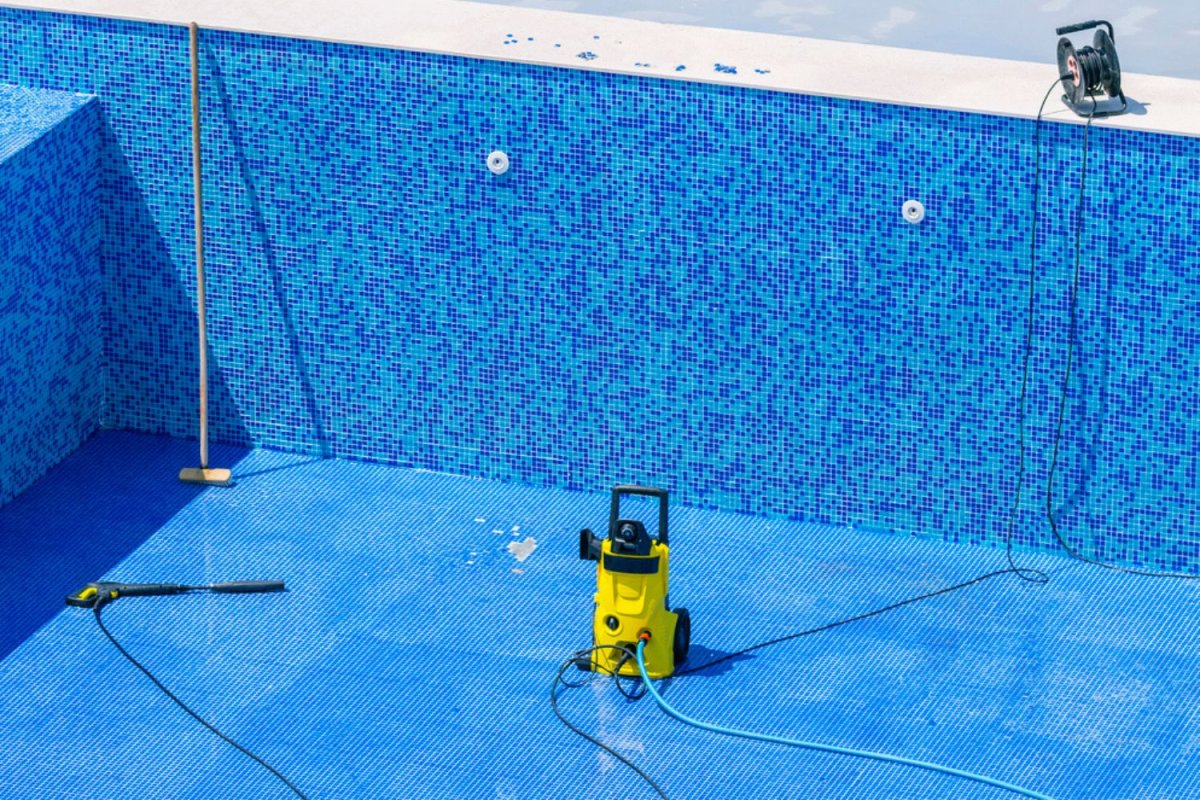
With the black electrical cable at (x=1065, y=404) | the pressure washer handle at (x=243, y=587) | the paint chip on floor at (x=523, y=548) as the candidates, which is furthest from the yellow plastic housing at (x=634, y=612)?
the black electrical cable at (x=1065, y=404)

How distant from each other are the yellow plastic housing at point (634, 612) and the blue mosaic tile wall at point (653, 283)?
57.8 inches

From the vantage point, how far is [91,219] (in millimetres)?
10477

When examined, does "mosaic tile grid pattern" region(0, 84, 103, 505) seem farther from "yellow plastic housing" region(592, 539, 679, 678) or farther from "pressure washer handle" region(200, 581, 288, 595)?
"yellow plastic housing" region(592, 539, 679, 678)

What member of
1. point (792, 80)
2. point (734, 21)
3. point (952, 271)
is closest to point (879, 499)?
point (952, 271)

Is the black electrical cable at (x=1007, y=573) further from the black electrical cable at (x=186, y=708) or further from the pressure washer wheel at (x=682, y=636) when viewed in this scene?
the black electrical cable at (x=186, y=708)

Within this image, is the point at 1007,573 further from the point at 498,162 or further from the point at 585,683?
the point at 498,162

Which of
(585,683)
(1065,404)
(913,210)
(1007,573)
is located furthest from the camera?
(1007,573)

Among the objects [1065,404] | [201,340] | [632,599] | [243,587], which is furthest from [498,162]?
[1065,404]

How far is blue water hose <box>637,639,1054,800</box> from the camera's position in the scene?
835cm

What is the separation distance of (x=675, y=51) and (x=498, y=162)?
2.89ft

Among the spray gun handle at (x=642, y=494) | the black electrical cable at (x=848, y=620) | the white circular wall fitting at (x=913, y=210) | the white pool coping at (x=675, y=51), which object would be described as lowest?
the black electrical cable at (x=848, y=620)

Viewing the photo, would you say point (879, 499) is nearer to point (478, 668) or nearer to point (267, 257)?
point (478, 668)

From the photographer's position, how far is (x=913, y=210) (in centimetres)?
954

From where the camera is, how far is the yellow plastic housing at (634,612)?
8656mm
